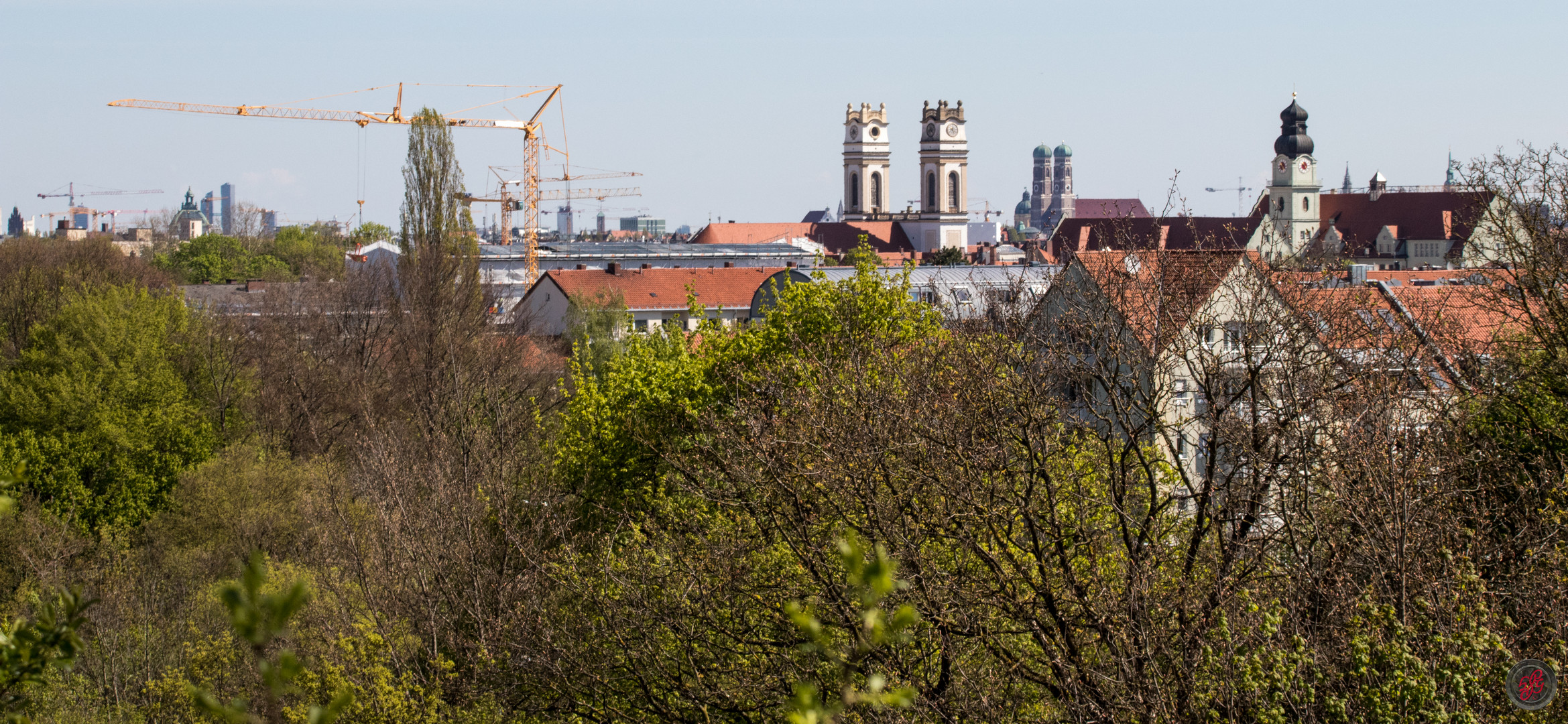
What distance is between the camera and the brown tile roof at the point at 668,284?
5703 cm

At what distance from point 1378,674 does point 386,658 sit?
10.2 m

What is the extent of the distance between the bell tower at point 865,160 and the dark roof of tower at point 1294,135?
178ft

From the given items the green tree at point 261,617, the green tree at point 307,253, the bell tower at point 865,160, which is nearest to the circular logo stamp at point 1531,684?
the green tree at point 261,617

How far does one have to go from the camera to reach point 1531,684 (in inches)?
258

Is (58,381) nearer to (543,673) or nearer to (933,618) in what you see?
(543,673)

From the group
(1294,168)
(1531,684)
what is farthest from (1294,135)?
(1531,684)

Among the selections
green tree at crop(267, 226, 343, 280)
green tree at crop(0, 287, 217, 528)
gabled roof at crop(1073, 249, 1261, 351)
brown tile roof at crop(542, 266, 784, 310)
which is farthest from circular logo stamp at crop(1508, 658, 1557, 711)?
green tree at crop(267, 226, 343, 280)

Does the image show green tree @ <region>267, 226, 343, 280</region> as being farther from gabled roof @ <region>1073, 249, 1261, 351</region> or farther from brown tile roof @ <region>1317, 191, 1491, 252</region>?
brown tile roof @ <region>1317, 191, 1491, 252</region>

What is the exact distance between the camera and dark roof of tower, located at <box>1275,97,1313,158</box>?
98375 millimetres

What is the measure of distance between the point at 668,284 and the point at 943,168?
82.6 metres

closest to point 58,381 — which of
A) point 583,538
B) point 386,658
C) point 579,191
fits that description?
point 583,538

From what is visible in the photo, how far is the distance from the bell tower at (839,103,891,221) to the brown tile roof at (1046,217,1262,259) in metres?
27.5

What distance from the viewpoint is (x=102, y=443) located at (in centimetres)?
3122

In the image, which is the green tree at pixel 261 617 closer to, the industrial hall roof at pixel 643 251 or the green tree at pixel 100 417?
the green tree at pixel 100 417
